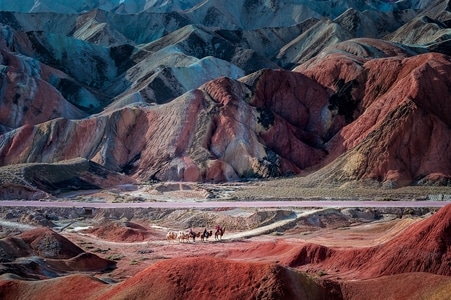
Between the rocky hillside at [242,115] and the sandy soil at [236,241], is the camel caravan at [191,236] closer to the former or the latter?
the sandy soil at [236,241]

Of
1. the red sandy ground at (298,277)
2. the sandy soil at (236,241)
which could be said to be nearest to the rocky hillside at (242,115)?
the sandy soil at (236,241)

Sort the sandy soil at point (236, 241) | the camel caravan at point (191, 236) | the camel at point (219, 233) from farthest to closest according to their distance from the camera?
the camel at point (219, 233) < the camel caravan at point (191, 236) < the sandy soil at point (236, 241)

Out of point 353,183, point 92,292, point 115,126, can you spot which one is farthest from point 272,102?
point 92,292

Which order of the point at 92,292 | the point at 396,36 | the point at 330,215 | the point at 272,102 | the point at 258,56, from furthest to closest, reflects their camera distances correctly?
the point at 258,56 < the point at 396,36 < the point at 272,102 < the point at 330,215 < the point at 92,292

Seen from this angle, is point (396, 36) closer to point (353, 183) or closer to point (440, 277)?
point (353, 183)

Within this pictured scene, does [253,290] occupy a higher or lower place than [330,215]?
higher

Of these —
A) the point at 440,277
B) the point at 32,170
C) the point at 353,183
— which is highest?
the point at 440,277

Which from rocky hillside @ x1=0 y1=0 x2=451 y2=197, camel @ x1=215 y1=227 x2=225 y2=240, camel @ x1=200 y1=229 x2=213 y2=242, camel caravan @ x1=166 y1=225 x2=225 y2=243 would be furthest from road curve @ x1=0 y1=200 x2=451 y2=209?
camel @ x1=200 y1=229 x2=213 y2=242

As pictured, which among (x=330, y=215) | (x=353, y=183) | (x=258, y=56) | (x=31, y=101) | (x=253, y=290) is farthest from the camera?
(x=258, y=56)

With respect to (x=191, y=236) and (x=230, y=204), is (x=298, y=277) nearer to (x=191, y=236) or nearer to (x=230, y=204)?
(x=191, y=236)

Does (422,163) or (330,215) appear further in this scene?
(422,163)
